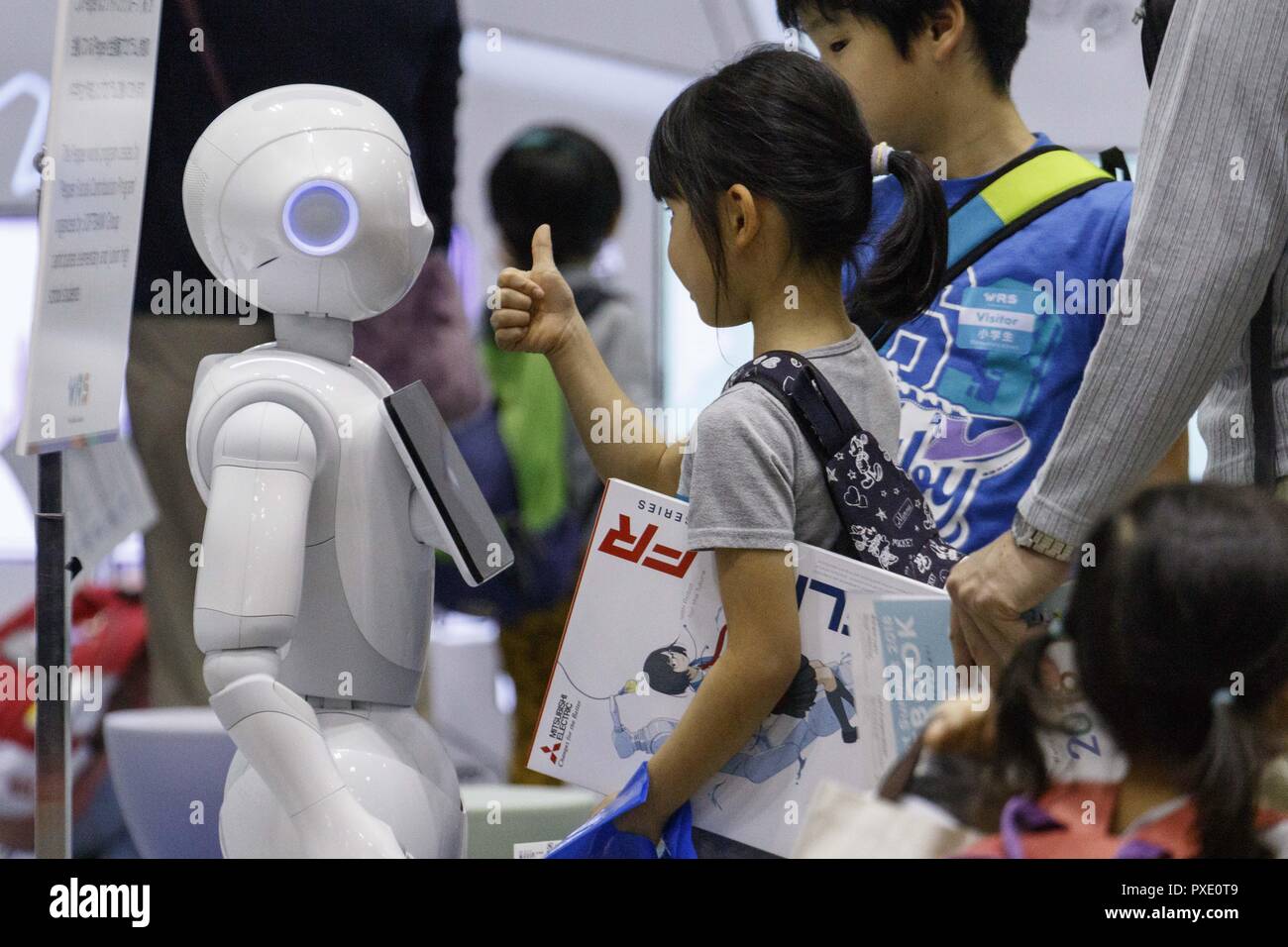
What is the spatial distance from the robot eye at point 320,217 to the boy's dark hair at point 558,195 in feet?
5.70

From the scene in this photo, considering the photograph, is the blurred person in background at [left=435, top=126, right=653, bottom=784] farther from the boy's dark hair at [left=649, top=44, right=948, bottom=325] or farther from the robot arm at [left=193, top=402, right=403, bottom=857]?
the robot arm at [left=193, top=402, right=403, bottom=857]

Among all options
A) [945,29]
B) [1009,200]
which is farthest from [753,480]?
[945,29]

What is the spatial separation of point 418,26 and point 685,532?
1.06m

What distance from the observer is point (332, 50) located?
76.1 inches

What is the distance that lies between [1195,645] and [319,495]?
0.73 m

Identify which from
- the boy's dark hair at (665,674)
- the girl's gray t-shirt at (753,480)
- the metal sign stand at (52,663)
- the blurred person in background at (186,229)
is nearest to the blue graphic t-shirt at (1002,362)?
the girl's gray t-shirt at (753,480)

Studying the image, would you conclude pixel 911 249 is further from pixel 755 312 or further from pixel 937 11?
pixel 937 11

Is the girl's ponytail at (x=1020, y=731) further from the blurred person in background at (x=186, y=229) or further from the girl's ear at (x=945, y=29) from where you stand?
the blurred person in background at (x=186, y=229)

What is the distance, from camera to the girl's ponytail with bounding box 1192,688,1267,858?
946 mm

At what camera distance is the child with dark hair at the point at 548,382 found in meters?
3.05

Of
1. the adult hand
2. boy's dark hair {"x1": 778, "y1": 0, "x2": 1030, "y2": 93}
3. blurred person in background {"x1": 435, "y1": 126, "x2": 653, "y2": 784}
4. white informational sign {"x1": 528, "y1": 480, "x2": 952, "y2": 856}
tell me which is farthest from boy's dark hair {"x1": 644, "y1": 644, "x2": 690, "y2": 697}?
blurred person in background {"x1": 435, "y1": 126, "x2": 653, "y2": 784}

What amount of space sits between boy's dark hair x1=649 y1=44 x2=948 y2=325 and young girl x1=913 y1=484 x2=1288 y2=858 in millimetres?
485

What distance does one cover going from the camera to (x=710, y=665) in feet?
4.33
